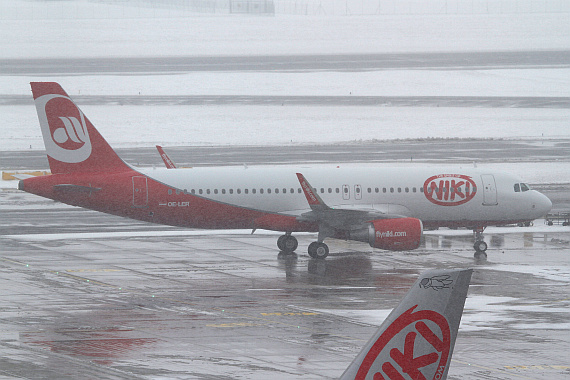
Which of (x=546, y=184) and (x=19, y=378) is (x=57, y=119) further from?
(x=546, y=184)

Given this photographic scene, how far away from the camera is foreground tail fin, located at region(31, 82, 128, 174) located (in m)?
39.5

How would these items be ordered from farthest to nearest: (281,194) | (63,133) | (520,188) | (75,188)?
1. (520,188)
2. (281,194)
3. (63,133)
4. (75,188)

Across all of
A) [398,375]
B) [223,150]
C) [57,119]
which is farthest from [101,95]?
[398,375]

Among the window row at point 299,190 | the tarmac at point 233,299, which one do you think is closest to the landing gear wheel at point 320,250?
the tarmac at point 233,299

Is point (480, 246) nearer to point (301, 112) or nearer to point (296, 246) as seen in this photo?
point (296, 246)

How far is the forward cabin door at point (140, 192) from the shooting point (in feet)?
131

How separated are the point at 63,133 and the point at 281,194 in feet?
30.6

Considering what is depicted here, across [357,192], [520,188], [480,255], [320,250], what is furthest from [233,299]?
[520,188]

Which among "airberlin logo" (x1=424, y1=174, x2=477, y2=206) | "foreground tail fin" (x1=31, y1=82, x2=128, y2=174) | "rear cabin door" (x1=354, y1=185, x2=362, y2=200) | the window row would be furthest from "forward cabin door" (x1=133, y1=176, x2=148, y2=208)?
"airberlin logo" (x1=424, y1=174, x2=477, y2=206)

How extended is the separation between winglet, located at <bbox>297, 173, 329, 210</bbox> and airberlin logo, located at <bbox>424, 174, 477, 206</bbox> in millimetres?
5096

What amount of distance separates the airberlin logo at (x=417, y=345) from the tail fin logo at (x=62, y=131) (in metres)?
27.5

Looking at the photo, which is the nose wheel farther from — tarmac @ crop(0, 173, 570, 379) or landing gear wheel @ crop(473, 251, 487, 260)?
landing gear wheel @ crop(473, 251, 487, 260)

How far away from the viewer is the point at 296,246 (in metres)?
42.2

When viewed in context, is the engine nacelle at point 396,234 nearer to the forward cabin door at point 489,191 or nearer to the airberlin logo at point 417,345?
the forward cabin door at point 489,191
